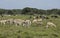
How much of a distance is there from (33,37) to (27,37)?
36 cm

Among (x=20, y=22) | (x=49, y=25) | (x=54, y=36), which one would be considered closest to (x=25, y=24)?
(x=20, y=22)

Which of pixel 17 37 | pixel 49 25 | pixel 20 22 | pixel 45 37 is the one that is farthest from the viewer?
pixel 20 22

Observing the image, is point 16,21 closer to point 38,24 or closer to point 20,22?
point 20,22

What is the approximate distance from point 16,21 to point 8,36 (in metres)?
9.75

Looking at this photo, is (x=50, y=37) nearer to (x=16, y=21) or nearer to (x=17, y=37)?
(x=17, y=37)

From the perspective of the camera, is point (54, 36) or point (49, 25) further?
point (49, 25)

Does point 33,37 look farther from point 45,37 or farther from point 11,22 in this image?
point 11,22

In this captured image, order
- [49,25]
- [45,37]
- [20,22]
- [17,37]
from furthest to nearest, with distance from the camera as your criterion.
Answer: [20,22]
[49,25]
[45,37]
[17,37]

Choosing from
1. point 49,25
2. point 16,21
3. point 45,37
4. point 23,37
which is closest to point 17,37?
point 23,37

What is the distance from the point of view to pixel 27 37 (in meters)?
13.2

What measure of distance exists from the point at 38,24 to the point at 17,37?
1028 cm

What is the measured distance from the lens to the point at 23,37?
1313cm

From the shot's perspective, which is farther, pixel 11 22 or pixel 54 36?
pixel 11 22

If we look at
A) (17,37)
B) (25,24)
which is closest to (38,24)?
(25,24)
